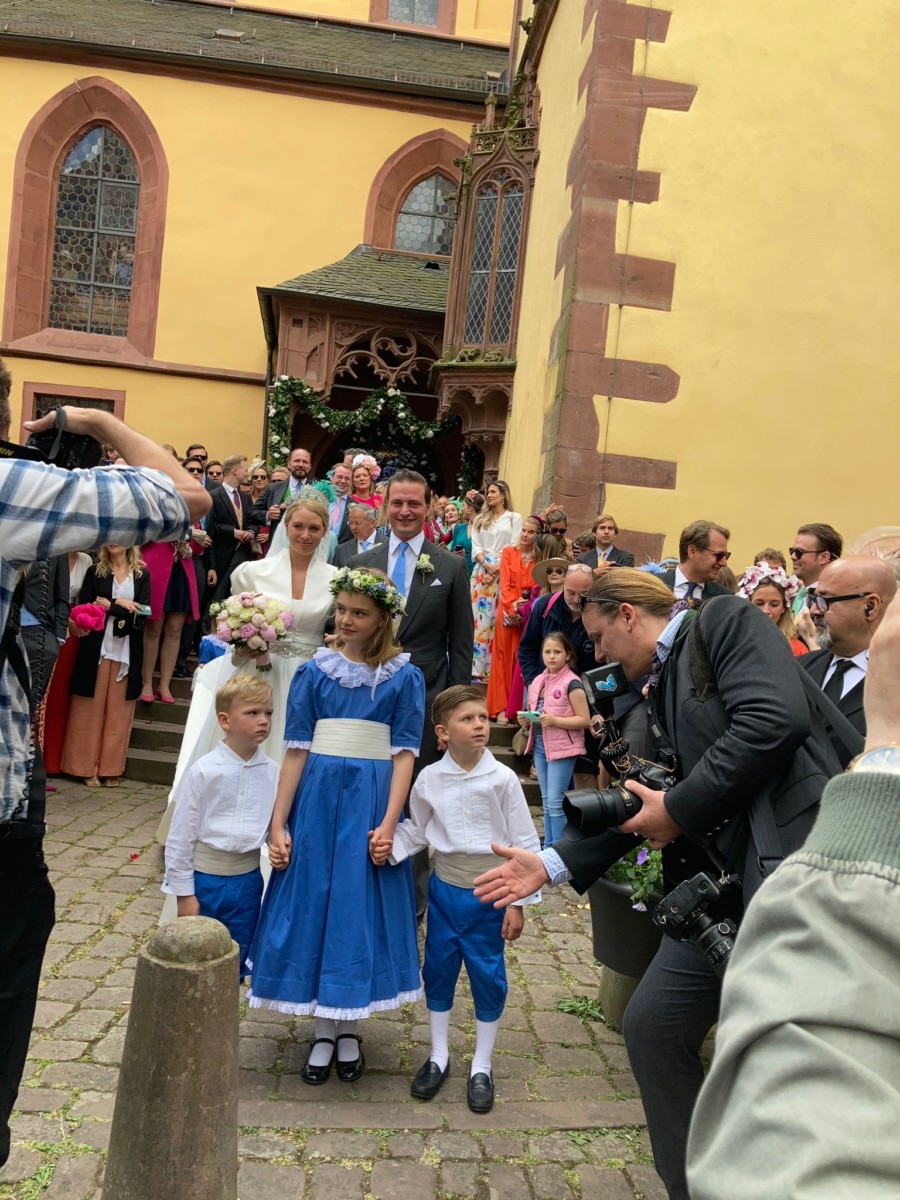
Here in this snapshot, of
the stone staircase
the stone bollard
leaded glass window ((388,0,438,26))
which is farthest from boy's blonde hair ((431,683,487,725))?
leaded glass window ((388,0,438,26))

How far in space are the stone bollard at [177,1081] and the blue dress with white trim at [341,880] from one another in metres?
1.26

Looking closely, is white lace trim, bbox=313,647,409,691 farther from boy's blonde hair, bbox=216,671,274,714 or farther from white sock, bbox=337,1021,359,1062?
white sock, bbox=337,1021,359,1062

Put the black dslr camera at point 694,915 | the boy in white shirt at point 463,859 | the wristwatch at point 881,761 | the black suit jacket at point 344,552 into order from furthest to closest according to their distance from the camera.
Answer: the black suit jacket at point 344,552 < the boy in white shirt at point 463,859 < the black dslr camera at point 694,915 < the wristwatch at point 881,761

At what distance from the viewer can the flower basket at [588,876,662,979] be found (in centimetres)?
426

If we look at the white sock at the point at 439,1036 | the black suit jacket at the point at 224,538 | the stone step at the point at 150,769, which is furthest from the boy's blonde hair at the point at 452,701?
the black suit jacket at the point at 224,538

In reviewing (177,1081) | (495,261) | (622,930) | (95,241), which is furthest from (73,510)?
(95,241)

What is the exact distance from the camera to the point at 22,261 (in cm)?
2122

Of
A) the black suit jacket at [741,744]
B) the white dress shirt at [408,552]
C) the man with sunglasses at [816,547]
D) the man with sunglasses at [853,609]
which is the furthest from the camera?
the man with sunglasses at [816,547]

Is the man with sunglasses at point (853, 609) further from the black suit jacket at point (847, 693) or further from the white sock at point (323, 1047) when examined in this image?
the white sock at point (323, 1047)

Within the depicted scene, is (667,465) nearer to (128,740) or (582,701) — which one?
(582,701)

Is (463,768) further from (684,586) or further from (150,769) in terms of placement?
(150,769)

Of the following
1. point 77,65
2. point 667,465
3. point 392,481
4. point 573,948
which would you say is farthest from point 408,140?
point 573,948

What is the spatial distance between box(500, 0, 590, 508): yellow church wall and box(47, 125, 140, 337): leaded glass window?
11044mm

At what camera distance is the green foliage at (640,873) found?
4.10m
